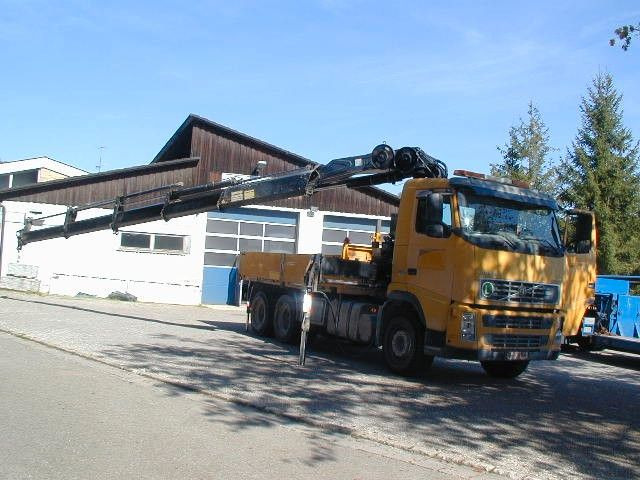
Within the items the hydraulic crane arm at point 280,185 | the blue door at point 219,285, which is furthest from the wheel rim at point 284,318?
the blue door at point 219,285

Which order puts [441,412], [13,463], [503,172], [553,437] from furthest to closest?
[503,172] < [441,412] < [553,437] < [13,463]

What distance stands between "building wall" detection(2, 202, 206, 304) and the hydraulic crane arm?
191 inches

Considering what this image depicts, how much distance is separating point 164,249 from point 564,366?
1631 centimetres

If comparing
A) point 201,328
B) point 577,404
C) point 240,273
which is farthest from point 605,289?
point 201,328

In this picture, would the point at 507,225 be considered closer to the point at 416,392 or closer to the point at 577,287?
the point at 416,392

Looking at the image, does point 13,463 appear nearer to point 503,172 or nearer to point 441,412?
point 441,412

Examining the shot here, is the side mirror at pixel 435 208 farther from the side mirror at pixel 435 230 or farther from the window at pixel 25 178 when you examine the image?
the window at pixel 25 178

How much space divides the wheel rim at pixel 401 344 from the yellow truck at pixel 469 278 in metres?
0.02

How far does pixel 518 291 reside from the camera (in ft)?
33.3

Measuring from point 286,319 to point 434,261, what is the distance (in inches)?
206

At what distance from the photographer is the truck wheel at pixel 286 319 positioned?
14.4 metres

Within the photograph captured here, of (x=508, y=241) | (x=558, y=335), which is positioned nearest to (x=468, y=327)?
(x=508, y=241)

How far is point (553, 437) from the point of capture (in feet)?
25.4

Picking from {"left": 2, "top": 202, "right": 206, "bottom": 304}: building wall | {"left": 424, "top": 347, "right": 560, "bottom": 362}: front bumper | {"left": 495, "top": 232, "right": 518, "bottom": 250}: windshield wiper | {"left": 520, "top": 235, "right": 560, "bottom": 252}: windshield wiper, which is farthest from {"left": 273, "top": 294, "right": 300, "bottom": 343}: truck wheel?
{"left": 2, "top": 202, "right": 206, "bottom": 304}: building wall
